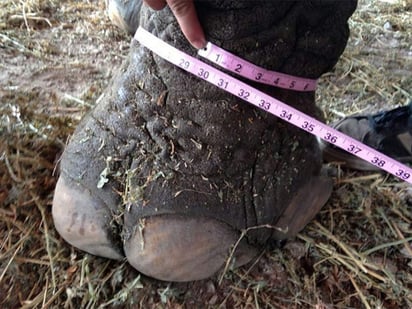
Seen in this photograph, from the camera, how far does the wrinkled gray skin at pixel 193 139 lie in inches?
31.9

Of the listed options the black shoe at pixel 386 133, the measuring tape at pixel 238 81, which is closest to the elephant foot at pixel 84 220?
the measuring tape at pixel 238 81

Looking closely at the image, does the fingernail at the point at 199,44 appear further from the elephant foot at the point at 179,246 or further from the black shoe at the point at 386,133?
the black shoe at the point at 386,133

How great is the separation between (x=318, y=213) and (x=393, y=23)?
93cm

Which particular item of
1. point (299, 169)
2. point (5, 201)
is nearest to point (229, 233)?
point (299, 169)

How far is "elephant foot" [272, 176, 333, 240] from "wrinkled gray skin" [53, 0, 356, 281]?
0.02m

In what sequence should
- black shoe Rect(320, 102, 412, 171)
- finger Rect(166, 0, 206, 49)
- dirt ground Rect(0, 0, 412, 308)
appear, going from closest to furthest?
finger Rect(166, 0, 206, 49) < dirt ground Rect(0, 0, 412, 308) < black shoe Rect(320, 102, 412, 171)

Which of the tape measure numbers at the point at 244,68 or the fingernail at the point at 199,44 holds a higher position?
the fingernail at the point at 199,44

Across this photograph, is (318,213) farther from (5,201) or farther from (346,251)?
(5,201)

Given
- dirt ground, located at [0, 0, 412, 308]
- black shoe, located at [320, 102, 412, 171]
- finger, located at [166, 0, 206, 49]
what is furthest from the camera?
black shoe, located at [320, 102, 412, 171]

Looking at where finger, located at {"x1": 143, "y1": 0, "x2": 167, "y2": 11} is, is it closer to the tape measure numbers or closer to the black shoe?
the tape measure numbers

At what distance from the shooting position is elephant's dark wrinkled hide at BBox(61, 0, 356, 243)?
81 cm

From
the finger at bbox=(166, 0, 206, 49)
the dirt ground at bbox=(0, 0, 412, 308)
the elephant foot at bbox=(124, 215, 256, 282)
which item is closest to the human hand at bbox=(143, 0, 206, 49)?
the finger at bbox=(166, 0, 206, 49)

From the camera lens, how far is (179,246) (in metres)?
0.81

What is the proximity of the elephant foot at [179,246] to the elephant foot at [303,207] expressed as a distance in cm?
9
